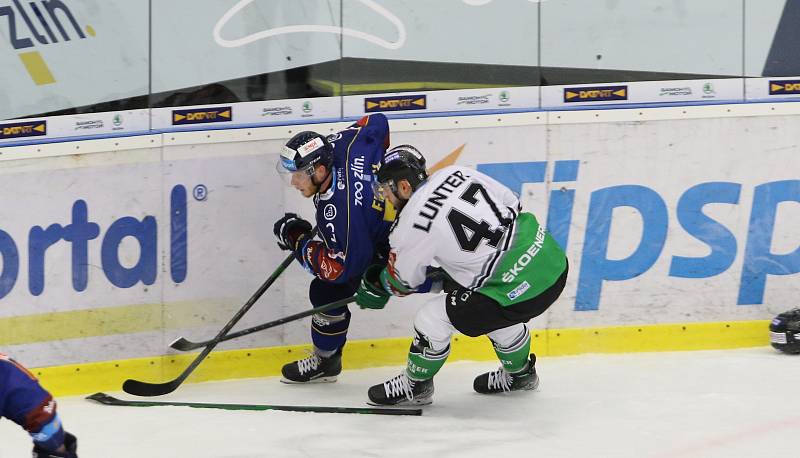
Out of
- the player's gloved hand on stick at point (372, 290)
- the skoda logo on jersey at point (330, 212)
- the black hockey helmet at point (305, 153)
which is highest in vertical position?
the black hockey helmet at point (305, 153)

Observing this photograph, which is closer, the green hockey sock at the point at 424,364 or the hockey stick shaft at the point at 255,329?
→ the green hockey sock at the point at 424,364

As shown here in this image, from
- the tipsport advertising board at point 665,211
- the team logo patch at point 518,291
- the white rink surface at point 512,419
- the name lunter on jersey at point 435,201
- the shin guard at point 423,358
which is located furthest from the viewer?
the tipsport advertising board at point 665,211

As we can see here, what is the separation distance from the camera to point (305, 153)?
4566 mm

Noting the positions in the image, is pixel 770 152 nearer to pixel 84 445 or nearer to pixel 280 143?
pixel 280 143

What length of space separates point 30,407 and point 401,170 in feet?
5.54

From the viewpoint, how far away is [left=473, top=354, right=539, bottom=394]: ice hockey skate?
15.3 feet

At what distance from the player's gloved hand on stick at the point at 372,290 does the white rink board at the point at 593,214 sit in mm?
632

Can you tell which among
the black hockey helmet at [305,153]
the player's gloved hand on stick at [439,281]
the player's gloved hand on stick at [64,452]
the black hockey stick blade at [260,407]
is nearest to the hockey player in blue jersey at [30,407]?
the player's gloved hand on stick at [64,452]

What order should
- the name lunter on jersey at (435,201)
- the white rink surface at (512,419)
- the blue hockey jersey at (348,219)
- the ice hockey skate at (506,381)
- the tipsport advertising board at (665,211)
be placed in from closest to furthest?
the white rink surface at (512,419)
the name lunter on jersey at (435,201)
the blue hockey jersey at (348,219)
the ice hockey skate at (506,381)
the tipsport advertising board at (665,211)

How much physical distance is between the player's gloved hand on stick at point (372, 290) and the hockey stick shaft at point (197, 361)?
0.46 m

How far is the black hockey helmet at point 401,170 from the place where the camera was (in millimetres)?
4250

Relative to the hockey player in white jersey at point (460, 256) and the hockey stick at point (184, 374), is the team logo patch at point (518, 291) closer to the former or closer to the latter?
the hockey player in white jersey at point (460, 256)

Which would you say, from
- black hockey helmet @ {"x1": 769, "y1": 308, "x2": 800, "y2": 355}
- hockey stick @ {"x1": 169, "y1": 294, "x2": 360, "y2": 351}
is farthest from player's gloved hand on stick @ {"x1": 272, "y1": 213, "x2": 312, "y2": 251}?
black hockey helmet @ {"x1": 769, "y1": 308, "x2": 800, "y2": 355}

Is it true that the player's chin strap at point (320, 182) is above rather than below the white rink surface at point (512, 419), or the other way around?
above
